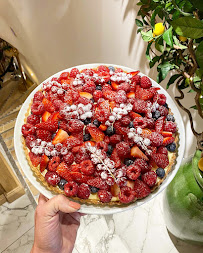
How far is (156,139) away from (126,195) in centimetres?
27

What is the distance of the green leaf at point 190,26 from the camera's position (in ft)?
1.54

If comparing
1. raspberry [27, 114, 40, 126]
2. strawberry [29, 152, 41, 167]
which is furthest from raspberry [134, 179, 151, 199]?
raspberry [27, 114, 40, 126]

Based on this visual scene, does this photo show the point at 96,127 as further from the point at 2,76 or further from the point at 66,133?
the point at 2,76

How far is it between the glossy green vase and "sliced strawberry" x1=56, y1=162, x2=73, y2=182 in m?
0.54

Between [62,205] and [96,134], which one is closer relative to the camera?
[62,205]

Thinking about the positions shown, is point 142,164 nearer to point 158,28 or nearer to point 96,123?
point 96,123

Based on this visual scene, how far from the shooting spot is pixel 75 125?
1.14m

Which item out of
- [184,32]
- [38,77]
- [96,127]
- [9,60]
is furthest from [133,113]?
[9,60]

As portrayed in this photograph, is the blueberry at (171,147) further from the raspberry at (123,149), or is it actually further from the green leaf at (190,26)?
the green leaf at (190,26)

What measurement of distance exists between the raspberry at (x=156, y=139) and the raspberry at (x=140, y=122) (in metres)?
0.06

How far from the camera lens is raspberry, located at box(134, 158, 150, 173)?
1078 millimetres

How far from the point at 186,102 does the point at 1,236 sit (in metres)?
1.51

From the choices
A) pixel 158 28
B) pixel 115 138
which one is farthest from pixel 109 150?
pixel 158 28

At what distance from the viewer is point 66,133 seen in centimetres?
Result: 118
